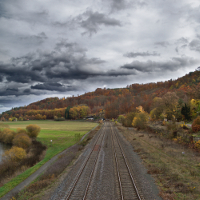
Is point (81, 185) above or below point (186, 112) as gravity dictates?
below

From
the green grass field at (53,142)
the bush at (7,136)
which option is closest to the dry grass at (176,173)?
the green grass field at (53,142)

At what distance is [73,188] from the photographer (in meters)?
13.2

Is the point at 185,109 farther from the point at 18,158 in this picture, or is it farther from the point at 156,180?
the point at 18,158

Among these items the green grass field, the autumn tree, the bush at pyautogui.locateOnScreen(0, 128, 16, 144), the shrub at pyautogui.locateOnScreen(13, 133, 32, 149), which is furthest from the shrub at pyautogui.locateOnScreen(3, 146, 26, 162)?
the autumn tree

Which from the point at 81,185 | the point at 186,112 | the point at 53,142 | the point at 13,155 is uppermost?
the point at 186,112

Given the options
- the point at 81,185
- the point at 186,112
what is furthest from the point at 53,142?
the point at 186,112

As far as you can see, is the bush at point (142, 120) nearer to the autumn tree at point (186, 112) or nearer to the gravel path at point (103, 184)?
the autumn tree at point (186, 112)

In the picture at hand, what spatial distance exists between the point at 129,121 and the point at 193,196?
6000 centimetres

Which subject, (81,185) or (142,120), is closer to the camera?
(81,185)

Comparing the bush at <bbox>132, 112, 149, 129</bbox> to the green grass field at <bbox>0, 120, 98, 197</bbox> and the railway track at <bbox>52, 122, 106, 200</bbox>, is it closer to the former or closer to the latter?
the green grass field at <bbox>0, 120, 98, 197</bbox>

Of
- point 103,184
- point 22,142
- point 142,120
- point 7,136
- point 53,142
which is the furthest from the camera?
point 142,120

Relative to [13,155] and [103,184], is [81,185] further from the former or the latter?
[13,155]

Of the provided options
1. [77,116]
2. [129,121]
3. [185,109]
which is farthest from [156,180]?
[77,116]

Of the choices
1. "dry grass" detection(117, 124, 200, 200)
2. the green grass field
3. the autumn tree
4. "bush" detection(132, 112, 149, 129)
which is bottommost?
the green grass field
